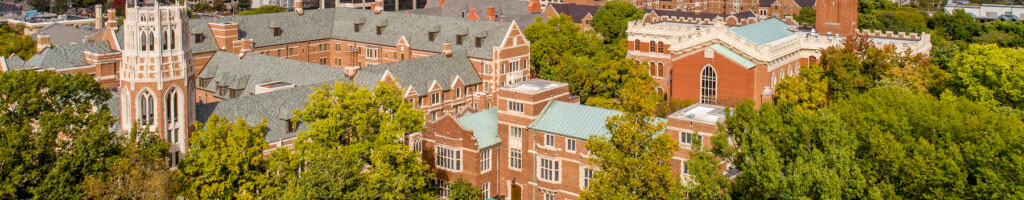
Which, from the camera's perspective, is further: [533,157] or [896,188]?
[533,157]

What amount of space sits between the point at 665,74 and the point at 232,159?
59.9m

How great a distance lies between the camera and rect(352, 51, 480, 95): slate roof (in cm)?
10250

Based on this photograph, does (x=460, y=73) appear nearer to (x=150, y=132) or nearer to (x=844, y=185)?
(x=150, y=132)

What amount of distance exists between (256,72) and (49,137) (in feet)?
129

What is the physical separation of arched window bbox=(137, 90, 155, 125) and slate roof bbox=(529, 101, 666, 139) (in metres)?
27.3

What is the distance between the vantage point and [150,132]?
73.8 meters

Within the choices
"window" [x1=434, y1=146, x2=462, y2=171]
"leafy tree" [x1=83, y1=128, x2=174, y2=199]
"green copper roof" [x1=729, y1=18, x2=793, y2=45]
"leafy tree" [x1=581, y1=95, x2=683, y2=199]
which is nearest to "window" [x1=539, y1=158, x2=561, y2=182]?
"window" [x1=434, y1=146, x2=462, y2=171]

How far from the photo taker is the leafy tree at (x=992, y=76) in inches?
3760

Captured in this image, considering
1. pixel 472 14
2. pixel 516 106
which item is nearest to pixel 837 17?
pixel 472 14

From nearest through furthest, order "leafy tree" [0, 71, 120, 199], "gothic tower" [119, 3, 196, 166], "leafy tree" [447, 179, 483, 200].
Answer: "leafy tree" [0, 71, 120, 199] → "gothic tower" [119, 3, 196, 166] → "leafy tree" [447, 179, 483, 200]

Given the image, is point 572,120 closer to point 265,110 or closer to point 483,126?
point 483,126

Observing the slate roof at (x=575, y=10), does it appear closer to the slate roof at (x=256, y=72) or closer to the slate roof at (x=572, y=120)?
the slate roof at (x=256, y=72)

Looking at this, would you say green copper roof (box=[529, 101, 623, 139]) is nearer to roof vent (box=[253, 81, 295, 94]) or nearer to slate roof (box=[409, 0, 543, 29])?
roof vent (box=[253, 81, 295, 94])

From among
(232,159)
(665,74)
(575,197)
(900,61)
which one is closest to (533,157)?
(575,197)
